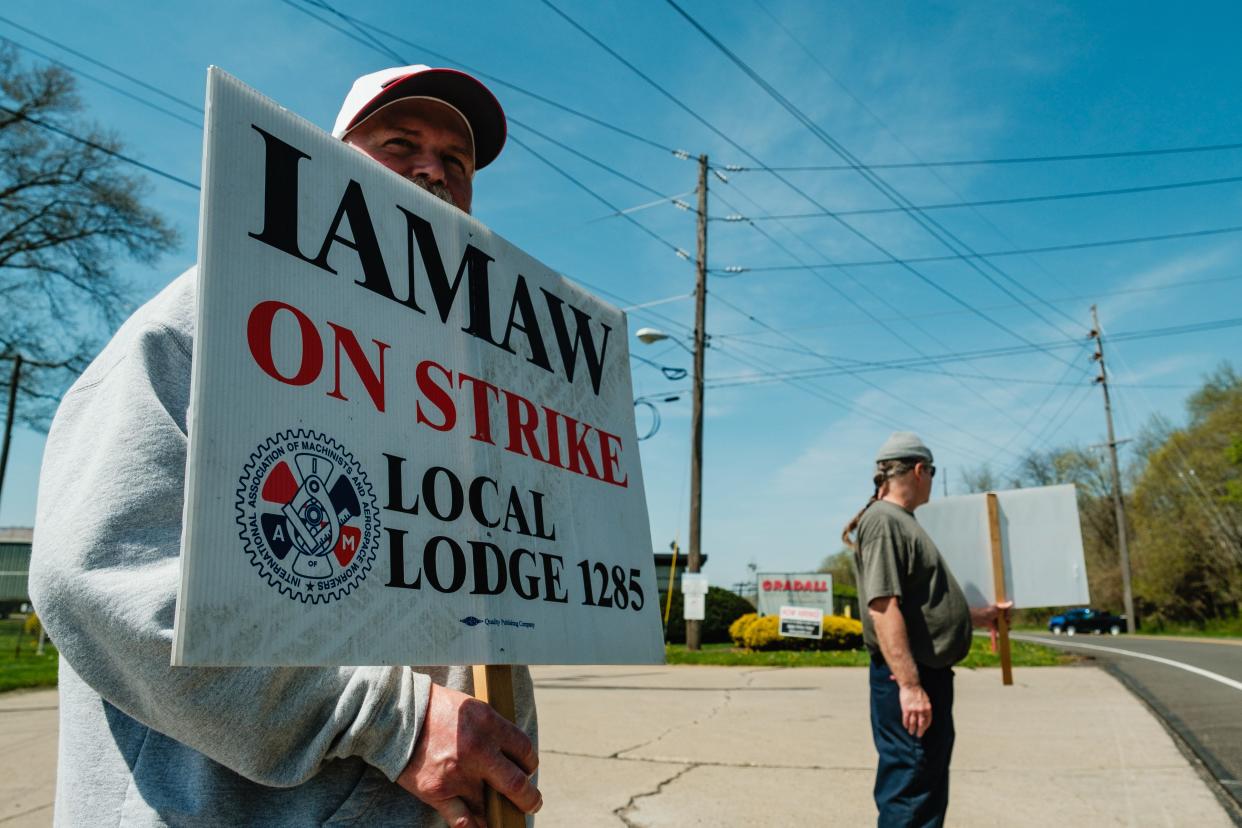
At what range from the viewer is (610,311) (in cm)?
179

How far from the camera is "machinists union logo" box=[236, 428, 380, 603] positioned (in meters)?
1.00

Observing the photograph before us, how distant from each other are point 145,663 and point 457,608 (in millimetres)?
382

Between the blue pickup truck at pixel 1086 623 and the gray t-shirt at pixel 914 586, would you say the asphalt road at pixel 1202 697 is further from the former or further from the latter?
the blue pickup truck at pixel 1086 623

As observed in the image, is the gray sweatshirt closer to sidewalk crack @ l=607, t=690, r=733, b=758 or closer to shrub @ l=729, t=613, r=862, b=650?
sidewalk crack @ l=607, t=690, r=733, b=758

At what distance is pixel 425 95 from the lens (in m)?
1.65

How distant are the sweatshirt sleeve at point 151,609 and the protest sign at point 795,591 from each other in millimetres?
25511

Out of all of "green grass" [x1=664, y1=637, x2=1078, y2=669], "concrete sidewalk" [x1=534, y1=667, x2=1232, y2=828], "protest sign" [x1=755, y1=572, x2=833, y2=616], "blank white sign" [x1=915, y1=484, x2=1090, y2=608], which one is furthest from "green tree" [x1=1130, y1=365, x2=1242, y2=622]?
"blank white sign" [x1=915, y1=484, x2=1090, y2=608]

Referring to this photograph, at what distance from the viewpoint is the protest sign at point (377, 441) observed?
998 millimetres

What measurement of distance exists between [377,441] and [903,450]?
301 centimetres

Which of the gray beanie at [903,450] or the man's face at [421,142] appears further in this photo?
the gray beanie at [903,450]

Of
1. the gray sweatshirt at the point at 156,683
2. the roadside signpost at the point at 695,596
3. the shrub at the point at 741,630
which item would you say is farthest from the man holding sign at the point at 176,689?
the shrub at the point at 741,630

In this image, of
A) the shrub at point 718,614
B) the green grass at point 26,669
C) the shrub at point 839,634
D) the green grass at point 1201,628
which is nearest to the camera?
the green grass at point 26,669

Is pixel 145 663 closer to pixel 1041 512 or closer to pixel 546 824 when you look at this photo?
pixel 546 824

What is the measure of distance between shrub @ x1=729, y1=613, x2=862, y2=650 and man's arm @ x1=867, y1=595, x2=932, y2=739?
1761 cm
